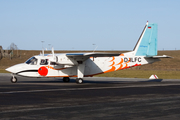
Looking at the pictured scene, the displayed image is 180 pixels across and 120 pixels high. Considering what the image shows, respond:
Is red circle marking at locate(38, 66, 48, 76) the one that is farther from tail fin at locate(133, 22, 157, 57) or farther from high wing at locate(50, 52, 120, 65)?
tail fin at locate(133, 22, 157, 57)

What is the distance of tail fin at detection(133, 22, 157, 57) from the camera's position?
1206 inches

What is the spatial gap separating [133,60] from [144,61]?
1.32 metres

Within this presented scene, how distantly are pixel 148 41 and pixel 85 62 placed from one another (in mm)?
7815

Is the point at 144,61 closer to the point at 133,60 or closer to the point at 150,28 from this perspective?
the point at 133,60

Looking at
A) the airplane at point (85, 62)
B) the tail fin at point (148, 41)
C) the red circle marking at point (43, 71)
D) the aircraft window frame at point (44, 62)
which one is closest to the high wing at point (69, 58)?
the airplane at point (85, 62)

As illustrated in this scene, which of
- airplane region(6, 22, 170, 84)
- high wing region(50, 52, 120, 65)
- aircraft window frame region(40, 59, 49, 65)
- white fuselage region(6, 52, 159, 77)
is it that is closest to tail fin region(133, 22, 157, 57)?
airplane region(6, 22, 170, 84)

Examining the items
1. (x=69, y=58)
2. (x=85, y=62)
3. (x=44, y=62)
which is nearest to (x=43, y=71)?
(x=44, y=62)

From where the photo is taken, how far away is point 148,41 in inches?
1220

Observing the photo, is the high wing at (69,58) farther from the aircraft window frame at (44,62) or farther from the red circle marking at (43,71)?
the red circle marking at (43,71)

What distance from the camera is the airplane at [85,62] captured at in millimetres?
26844

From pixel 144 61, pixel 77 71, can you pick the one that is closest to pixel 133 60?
pixel 144 61

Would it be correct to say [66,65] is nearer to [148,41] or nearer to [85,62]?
[85,62]

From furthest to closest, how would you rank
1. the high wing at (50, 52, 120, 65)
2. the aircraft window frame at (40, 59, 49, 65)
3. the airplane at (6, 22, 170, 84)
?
the aircraft window frame at (40, 59, 49, 65) < the airplane at (6, 22, 170, 84) < the high wing at (50, 52, 120, 65)

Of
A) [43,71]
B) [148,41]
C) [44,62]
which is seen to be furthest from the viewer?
[148,41]
